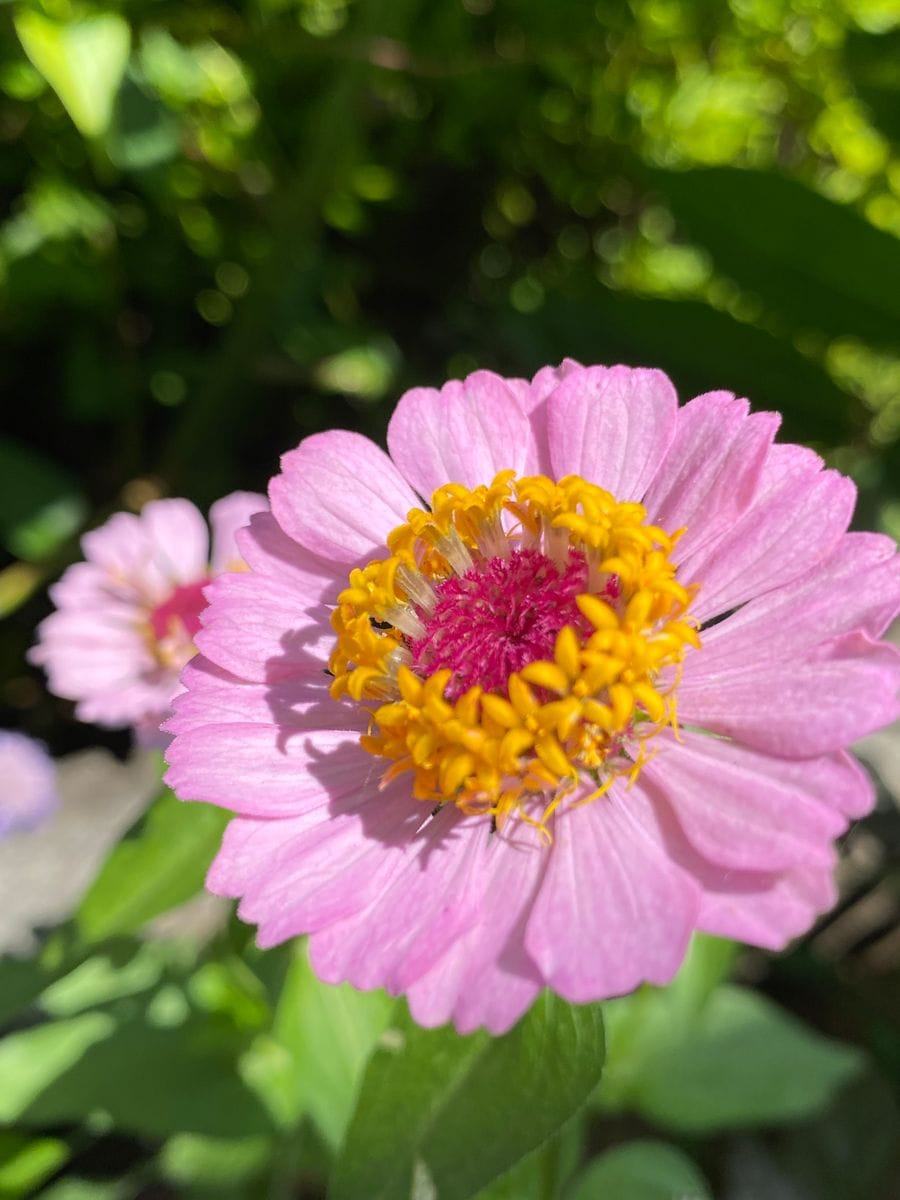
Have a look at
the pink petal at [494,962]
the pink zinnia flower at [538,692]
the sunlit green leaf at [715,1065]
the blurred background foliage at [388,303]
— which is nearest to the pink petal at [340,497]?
the pink zinnia flower at [538,692]

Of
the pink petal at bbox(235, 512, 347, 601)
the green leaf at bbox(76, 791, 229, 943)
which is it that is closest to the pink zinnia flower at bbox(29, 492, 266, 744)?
the green leaf at bbox(76, 791, 229, 943)

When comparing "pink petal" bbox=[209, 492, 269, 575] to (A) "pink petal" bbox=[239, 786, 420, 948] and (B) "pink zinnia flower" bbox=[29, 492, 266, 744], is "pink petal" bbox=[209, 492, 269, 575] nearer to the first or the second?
(B) "pink zinnia flower" bbox=[29, 492, 266, 744]

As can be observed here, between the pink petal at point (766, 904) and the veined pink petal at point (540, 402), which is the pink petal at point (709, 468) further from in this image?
the pink petal at point (766, 904)

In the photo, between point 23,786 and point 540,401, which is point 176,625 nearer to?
point 23,786

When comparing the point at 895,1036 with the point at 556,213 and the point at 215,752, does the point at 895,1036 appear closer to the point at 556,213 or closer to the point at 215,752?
the point at 215,752

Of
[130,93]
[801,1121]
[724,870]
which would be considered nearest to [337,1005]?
[724,870]

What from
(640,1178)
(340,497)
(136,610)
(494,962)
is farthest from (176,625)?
(640,1178)
